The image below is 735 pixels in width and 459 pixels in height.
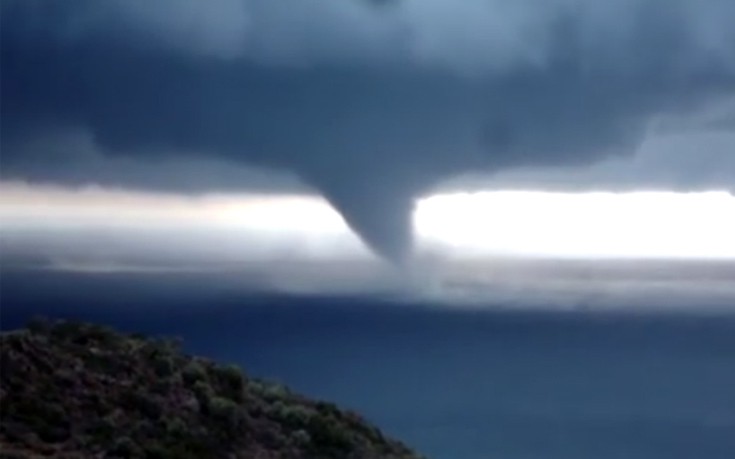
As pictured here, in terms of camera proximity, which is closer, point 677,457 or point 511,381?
point 677,457

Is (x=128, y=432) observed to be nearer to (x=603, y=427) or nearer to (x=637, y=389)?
(x=603, y=427)

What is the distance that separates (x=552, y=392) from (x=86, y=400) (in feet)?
472

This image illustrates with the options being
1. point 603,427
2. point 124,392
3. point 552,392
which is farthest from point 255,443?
point 552,392

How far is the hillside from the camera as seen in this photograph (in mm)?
34438

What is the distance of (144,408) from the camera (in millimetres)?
36656

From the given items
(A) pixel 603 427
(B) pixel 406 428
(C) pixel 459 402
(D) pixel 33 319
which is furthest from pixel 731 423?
(D) pixel 33 319

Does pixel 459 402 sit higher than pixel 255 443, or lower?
higher

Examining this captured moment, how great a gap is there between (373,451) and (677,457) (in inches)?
3465

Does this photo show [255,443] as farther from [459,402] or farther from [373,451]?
[459,402]

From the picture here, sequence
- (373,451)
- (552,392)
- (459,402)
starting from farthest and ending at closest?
(552,392) < (459,402) < (373,451)

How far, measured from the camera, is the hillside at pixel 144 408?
34438 mm

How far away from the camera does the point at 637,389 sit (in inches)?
7116

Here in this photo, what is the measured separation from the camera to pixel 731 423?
15125 centimetres

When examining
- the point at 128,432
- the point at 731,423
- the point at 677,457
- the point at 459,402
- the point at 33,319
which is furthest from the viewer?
the point at 459,402
